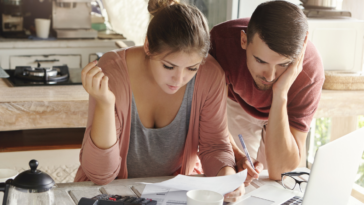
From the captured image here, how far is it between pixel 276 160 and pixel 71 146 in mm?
1241

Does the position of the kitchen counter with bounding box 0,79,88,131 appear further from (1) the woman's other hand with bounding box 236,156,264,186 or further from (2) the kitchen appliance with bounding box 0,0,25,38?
(2) the kitchen appliance with bounding box 0,0,25,38

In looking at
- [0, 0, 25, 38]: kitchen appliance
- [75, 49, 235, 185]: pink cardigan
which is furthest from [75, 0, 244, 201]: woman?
[0, 0, 25, 38]: kitchen appliance

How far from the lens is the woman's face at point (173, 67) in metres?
1.08

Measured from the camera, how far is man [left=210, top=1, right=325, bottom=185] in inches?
46.8

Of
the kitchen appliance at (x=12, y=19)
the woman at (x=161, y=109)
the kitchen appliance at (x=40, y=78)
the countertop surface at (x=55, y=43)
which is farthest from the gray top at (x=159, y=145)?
the kitchen appliance at (x=12, y=19)

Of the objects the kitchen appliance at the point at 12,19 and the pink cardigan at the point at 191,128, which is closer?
the pink cardigan at the point at 191,128

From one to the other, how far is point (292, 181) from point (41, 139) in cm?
152

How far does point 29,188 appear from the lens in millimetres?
668

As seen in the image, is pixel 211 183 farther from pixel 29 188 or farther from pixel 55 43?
pixel 55 43

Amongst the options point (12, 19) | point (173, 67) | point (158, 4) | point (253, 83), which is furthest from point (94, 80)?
point (12, 19)

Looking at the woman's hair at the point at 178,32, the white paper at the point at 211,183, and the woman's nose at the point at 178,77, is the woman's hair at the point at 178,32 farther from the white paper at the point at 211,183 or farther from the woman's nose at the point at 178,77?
the white paper at the point at 211,183

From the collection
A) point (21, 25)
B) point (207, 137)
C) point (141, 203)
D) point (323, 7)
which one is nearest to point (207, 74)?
point (207, 137)

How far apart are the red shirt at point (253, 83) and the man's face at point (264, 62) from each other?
11cm

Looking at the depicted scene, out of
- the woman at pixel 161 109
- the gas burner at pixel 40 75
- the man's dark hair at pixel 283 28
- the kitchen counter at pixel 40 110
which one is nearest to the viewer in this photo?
the woman at pixel 161 109
